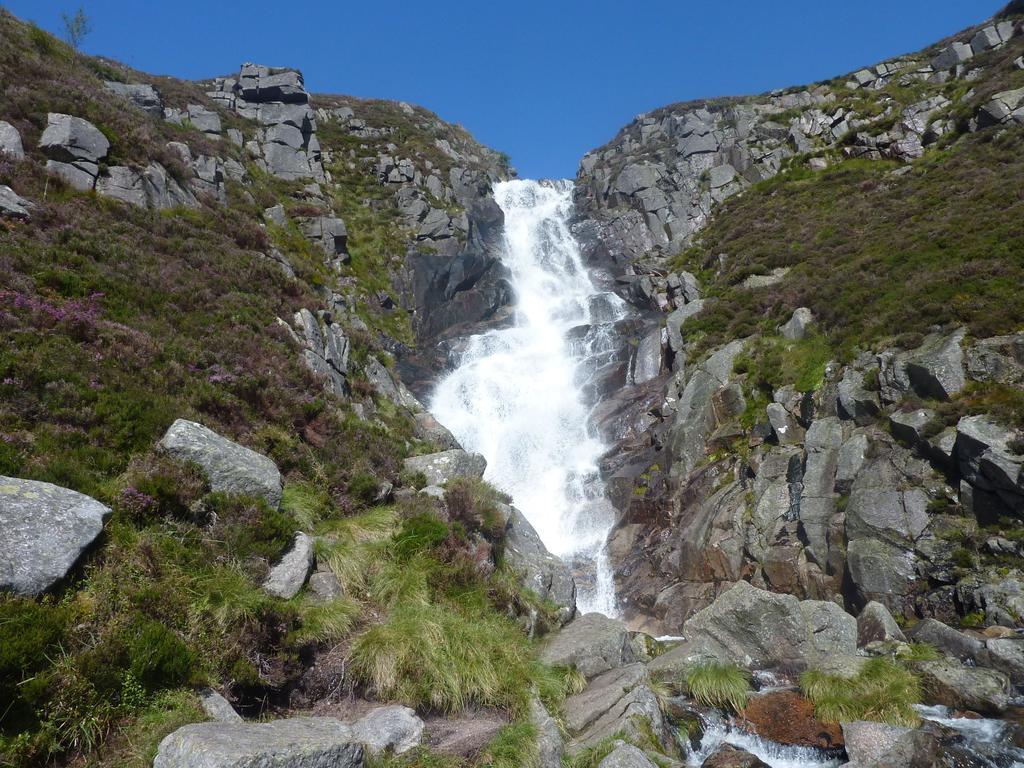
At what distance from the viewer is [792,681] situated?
9.52m

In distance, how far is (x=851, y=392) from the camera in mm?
15859

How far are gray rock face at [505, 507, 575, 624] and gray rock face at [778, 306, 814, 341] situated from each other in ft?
46.7

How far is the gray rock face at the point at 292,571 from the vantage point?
6562 mm

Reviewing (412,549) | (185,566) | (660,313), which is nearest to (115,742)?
Result: (185,566)

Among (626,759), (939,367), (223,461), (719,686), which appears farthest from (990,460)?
(223,461)

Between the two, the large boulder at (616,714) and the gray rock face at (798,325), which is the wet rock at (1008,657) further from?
the gray rock face at (798,325)

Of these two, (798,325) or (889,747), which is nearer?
(889,747)

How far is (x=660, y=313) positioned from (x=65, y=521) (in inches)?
1346

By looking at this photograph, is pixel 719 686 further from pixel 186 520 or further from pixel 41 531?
pixel 41 531

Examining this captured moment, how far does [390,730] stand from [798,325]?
67.0ft

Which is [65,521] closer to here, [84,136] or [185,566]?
[185,566]

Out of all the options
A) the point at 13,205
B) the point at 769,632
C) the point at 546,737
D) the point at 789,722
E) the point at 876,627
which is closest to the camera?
the point at 546,737

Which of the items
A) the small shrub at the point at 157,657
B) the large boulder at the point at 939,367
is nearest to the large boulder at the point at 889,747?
the small shrub at the point at 157,657

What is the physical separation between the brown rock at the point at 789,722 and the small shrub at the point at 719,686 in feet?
0.64
